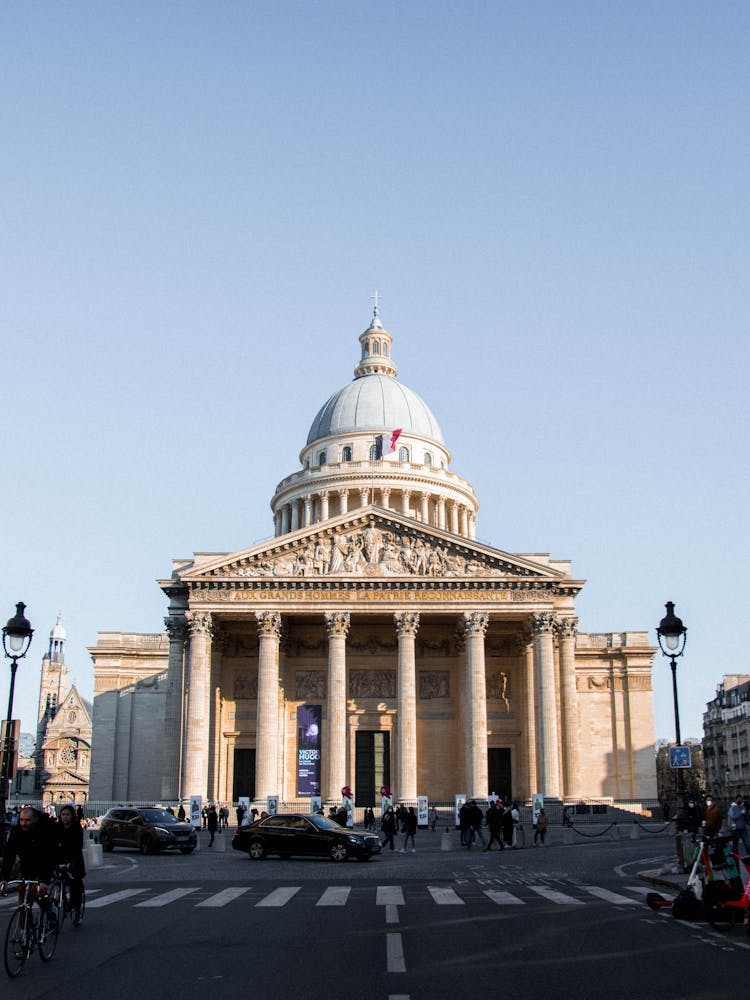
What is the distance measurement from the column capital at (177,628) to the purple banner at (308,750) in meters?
8.60

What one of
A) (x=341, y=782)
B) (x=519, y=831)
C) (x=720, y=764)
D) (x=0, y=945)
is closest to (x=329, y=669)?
(x=341, y=782)

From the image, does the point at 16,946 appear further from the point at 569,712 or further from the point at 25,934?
the point at 569,712

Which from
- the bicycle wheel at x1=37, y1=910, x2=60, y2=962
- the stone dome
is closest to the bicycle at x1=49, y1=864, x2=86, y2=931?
the bicycle wheel at x1=37, y1=910, x2=60, y2=962

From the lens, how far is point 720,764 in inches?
5007

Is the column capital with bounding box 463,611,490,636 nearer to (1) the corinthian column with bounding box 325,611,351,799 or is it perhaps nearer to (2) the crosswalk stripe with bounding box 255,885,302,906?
(1) the corinthian column with bounding box 325,611,351,799

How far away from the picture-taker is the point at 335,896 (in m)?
21.7

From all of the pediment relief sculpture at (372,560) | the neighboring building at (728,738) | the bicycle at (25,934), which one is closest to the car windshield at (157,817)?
the pediment relief sculpture at (372,560)

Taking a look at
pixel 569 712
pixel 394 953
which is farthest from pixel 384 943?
pixel 569 712

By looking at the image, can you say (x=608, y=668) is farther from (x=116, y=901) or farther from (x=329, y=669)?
(x=116, y=901)

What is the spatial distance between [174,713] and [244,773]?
6.54 m

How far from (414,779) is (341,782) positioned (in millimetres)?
3991

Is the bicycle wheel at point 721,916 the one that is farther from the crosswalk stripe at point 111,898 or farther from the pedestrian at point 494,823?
the pedestrian at point 494,823

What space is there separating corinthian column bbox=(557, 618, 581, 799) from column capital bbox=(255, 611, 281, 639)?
16.3 meters

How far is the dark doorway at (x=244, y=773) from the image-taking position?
65750 millimetres
